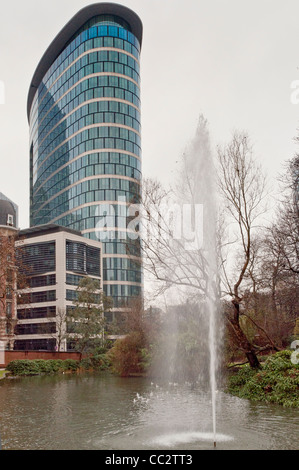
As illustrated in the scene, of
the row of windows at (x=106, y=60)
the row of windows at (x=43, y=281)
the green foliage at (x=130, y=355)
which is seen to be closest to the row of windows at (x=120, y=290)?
the row of windows at (x=43, y=281)

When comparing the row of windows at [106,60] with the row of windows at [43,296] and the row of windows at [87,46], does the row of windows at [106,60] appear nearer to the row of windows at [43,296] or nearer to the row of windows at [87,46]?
the row of windows at [87,46]

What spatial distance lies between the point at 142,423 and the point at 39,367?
97.5 feet

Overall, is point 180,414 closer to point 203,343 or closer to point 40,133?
point 203,343

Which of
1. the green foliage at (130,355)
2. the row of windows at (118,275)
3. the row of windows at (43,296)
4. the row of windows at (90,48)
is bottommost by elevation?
the green foliage at (130,355)

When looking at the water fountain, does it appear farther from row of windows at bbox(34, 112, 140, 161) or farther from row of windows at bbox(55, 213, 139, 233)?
row of windows at bbox(34, 112, 140, 161)

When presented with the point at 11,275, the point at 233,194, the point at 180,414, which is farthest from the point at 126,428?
the point at 11,275

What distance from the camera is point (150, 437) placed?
11.3 metres

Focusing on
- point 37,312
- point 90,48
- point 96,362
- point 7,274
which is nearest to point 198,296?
point 7,274

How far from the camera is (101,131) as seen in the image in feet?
286

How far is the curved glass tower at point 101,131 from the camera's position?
279ft

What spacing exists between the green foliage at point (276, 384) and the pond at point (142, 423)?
595 mm

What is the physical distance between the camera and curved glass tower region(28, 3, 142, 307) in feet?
279

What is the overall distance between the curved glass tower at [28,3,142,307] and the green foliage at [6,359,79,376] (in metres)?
39.6

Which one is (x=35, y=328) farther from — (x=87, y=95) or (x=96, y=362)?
(x=87, y=95)
